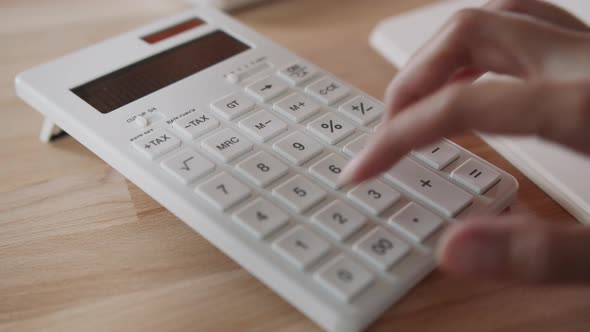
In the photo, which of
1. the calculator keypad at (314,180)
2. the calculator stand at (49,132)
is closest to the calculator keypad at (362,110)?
the calculator keypad at (314,180)

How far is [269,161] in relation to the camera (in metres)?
0.41

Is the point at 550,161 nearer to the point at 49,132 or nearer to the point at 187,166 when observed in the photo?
the point at 187,166

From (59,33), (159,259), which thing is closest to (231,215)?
(159,259)

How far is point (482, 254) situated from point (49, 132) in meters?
0.36

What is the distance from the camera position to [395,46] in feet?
1.92

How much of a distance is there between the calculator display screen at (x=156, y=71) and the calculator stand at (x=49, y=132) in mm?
42

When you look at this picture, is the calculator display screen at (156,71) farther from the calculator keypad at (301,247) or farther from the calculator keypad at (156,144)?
the calculator keypad at (301,247)

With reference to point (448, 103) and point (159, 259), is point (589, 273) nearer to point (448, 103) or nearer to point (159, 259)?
point (448, 103)

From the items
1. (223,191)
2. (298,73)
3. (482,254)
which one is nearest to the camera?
(482,254)

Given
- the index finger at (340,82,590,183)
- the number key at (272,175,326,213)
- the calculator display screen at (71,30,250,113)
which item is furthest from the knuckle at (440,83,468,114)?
the calculator display screen at (71,30,250,113)

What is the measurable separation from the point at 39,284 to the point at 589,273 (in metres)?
0.31

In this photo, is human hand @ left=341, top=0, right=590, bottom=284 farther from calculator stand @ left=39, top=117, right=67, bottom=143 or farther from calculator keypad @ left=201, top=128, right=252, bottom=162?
calculator stand @ left=39, top=117, right=67, bottom=143

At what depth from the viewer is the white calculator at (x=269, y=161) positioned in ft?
1.15

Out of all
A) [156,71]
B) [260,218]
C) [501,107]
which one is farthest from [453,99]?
[156,71]
